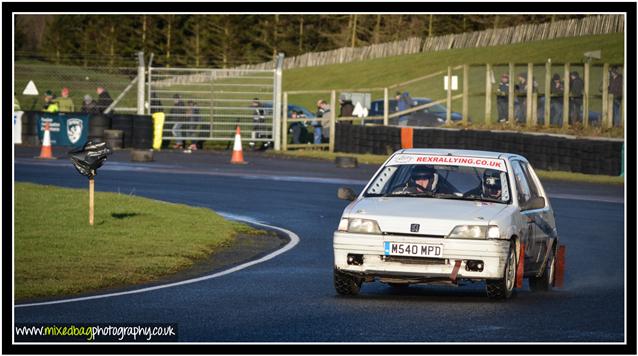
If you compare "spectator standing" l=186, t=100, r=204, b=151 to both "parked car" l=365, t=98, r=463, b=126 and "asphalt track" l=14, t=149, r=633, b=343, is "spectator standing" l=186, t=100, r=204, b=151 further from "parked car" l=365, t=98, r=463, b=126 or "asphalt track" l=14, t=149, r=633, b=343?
"asphalt track" l=14, t=149, r=633, b=343

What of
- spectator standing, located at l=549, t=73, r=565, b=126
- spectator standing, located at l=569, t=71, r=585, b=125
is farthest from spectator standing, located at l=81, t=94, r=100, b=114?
spectator standing, located at l=569, t=71, r=585, b=125

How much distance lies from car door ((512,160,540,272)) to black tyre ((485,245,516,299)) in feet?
1.27

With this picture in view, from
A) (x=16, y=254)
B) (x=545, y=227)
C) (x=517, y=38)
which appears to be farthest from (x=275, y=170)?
(x=517, y=38)

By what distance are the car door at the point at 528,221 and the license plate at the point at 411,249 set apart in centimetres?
113

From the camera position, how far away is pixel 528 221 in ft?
41.5

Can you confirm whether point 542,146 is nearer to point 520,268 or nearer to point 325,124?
point 325,124

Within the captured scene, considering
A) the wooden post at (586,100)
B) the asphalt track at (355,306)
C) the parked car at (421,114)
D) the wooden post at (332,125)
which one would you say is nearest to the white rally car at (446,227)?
the asphalt track at (355,306)

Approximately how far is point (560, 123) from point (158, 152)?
11520 millimetres

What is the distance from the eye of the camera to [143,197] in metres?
23.9

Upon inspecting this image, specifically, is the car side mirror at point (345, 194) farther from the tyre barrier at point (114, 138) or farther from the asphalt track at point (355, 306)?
the tyre barrier at point (114, 138)

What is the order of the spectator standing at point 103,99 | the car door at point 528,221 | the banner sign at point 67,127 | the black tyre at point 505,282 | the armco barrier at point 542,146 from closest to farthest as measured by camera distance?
the black tyre at point 505,282 < the car door at point 528,221 < the armco barrier at point 542,146 < the banner sign at point 67,127 < the spectator standing at point 103,99

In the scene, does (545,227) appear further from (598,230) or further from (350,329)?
(598,230)

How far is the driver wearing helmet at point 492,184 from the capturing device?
41.7ft

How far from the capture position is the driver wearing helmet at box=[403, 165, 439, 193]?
12828 mm
